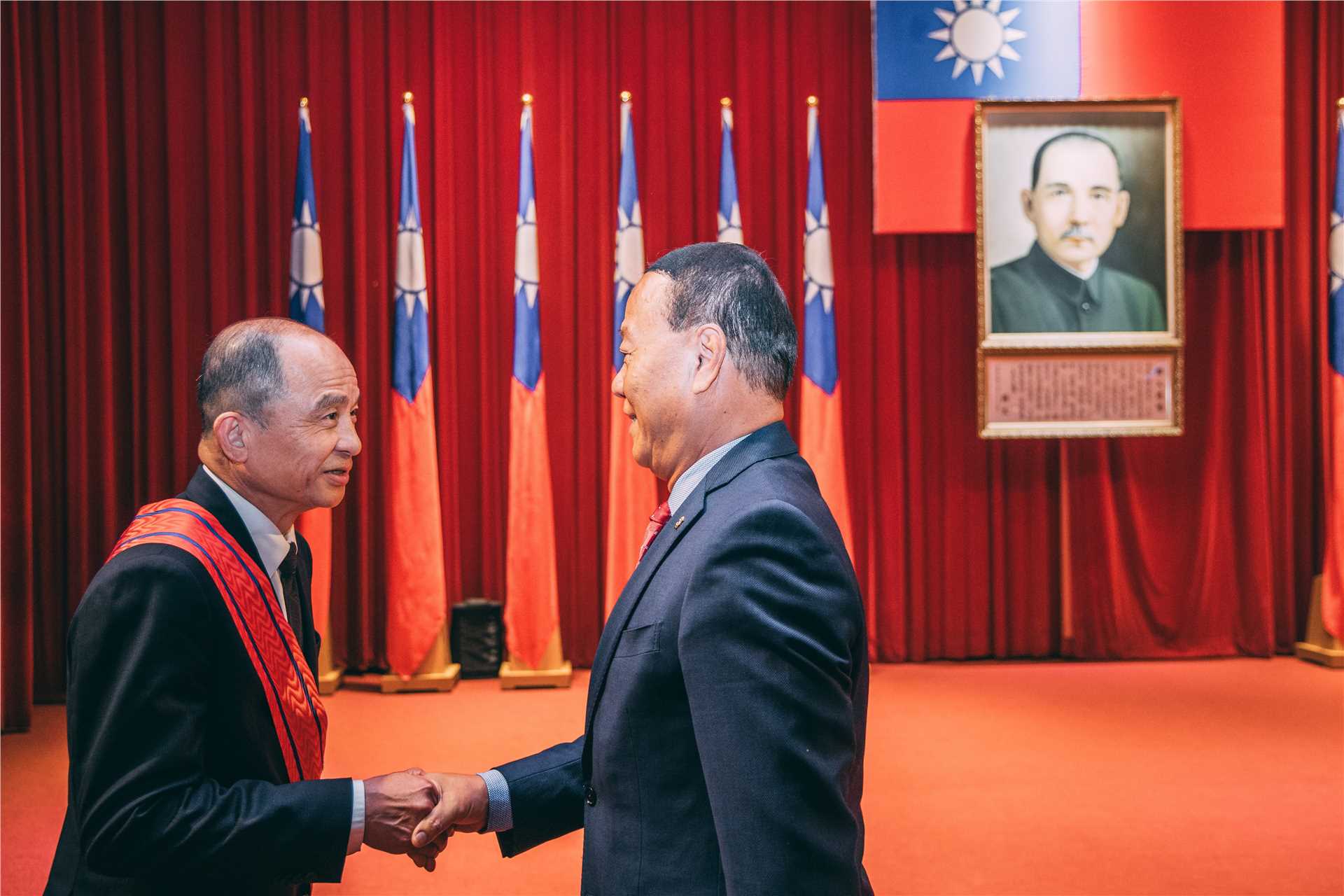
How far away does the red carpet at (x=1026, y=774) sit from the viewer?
3217mm

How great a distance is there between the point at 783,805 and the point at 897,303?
206 inches

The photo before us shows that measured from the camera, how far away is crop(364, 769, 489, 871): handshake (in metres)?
1.63

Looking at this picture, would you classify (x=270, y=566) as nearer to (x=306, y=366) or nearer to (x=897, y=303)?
(x=306, y=366)

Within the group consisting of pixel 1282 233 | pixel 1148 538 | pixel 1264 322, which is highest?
pixel 1282 233

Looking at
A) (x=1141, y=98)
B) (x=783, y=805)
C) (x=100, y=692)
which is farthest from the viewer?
(x=1141, y=98)

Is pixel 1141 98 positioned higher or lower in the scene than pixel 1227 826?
higher

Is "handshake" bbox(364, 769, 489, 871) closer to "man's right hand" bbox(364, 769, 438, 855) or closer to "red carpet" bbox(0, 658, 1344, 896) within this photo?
"man's right hand" bbox(364, 769, 438, 855)

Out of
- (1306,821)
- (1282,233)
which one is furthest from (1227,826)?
(1282,233)

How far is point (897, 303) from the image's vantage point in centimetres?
612

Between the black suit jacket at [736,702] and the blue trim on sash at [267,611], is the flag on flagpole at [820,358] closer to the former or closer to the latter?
the blue trim on sash at [267,611]

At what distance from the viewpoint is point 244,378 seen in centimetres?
176

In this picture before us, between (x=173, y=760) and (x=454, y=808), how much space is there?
0.47m

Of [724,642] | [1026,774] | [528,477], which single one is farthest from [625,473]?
[724,642]

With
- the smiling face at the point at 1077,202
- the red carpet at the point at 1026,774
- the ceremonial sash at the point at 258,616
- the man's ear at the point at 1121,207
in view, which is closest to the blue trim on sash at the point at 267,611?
the ceremonial sash at the point at 258,616
